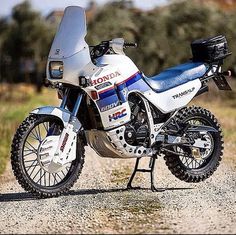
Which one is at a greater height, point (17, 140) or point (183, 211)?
point (17, 140)

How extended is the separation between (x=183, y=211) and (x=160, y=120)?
1.65 meters

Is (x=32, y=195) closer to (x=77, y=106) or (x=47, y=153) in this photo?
(x=47, y=153)

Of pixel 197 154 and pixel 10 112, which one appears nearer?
pixel 197 154

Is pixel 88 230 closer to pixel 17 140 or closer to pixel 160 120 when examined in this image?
pixel 17 140

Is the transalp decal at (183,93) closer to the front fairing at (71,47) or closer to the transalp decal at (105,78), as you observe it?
the transalp decal at (105,78)

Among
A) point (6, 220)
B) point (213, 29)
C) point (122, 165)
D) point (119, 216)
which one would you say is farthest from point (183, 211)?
point (213, 29)

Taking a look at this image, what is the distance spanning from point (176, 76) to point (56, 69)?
57.0 inches

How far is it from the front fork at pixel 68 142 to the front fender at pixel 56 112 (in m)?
0.04

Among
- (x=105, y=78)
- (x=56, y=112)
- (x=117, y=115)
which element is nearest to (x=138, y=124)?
(x=117, y=115)

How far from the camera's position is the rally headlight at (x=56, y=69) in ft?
24.3

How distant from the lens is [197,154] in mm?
8227

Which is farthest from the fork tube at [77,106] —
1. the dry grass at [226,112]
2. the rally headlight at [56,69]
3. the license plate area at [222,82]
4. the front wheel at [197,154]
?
the dry grass at [226,112]

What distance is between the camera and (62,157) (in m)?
7.29

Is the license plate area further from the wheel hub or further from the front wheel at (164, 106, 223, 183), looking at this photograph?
the wheel hub
